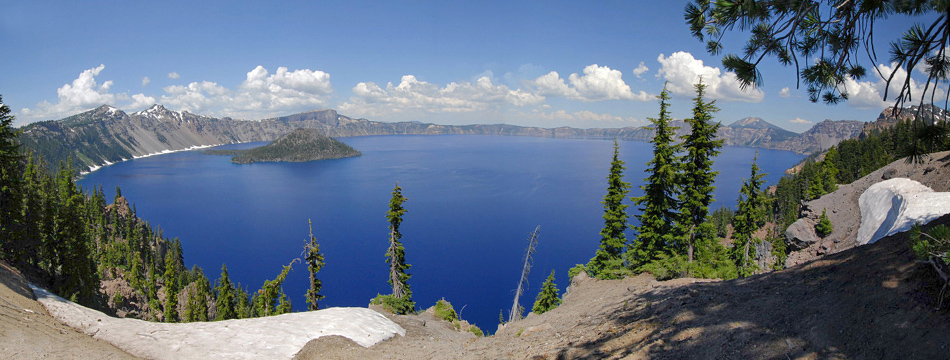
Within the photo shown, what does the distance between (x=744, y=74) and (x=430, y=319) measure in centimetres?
1904

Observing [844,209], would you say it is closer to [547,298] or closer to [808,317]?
[547,298]

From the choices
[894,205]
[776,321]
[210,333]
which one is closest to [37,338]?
[210,333]

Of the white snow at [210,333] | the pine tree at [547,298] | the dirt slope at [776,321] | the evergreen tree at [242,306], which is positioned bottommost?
the evergreen tree at [242,306]

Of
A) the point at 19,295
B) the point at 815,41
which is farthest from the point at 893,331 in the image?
the point at 19,295

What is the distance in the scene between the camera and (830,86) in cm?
853

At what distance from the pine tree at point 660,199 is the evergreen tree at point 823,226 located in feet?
93.0

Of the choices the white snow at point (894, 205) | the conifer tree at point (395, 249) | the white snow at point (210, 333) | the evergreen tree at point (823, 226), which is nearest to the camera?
the white snow at point (210, 333)

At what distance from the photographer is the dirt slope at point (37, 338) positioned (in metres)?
9.02

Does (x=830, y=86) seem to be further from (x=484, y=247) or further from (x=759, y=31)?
(x=484, y=247)

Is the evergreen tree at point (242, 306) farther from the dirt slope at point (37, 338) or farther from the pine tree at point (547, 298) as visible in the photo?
the dirt slope at point (37, 338)

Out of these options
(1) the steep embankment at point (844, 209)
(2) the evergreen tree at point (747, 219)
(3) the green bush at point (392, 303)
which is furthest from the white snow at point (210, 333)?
(1) the steep embankment at point (844, 209)

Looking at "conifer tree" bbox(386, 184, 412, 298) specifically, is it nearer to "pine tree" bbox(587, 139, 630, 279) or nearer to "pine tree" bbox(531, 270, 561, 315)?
"pine tree" bbox(531, 270, 561, 315)

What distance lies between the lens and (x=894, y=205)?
1137 inches

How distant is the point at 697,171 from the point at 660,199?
7.65 feet
